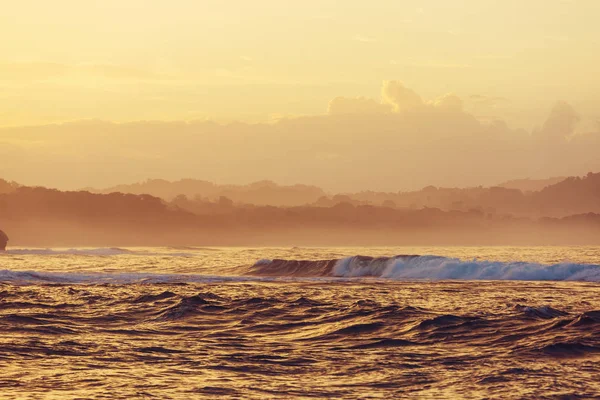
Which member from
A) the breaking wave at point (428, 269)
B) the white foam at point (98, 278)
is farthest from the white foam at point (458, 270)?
the white foam at point (98, 278)

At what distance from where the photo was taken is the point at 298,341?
69.9 ft

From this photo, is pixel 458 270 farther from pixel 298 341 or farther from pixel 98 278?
pixel 298 341

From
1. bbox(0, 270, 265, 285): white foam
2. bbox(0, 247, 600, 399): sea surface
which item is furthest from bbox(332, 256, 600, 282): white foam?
bbox(0, 270, 265, 285): white foam

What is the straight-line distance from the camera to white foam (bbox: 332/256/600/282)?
45.3m

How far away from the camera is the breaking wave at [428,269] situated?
4550 cm

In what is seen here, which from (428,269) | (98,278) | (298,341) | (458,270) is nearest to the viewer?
(298,341)

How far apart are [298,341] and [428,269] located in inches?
1156

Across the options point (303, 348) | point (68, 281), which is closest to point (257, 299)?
point (303, 348)

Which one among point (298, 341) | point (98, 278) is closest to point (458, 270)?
point (98, 278)

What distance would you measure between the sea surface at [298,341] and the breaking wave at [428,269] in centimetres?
625

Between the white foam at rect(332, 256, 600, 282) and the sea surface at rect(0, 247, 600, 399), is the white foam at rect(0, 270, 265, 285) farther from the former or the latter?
the white foam at rect(332, 256, 600, 282)

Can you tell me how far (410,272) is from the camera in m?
50.1

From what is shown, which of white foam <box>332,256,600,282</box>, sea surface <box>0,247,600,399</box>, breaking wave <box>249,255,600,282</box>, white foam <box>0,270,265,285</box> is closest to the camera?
sea surface <box>0,247,600,399</box>

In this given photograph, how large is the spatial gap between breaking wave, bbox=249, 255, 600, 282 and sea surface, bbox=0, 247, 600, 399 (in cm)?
625
